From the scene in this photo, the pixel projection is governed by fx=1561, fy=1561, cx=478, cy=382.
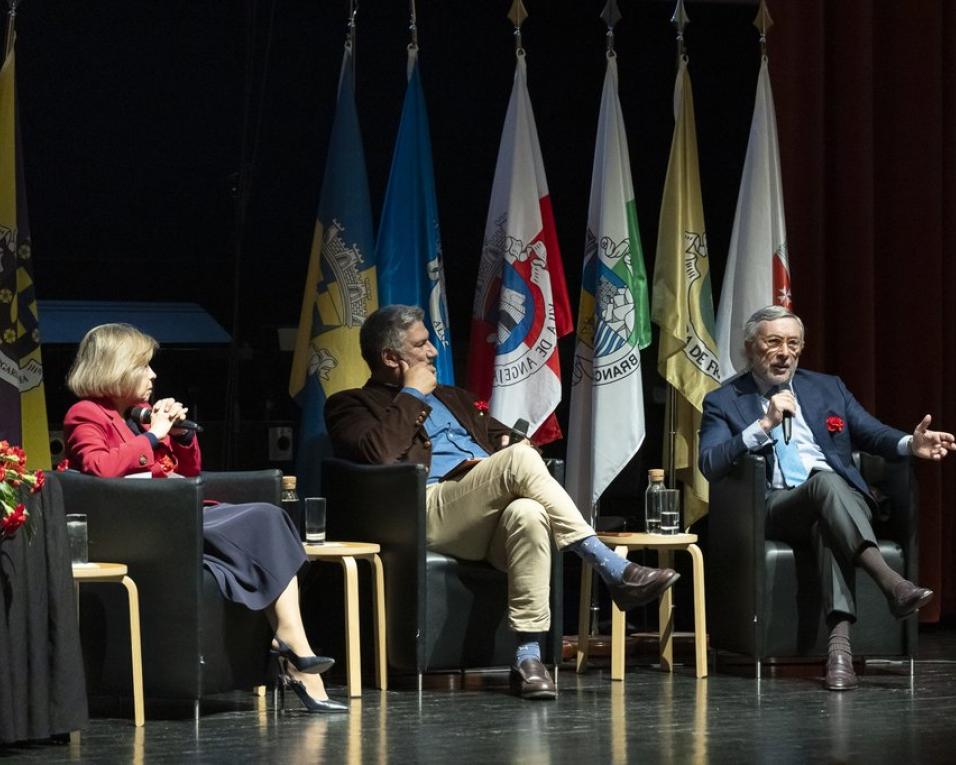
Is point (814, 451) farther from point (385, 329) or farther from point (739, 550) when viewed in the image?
point (385, 329)

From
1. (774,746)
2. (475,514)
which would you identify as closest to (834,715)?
(774,746)

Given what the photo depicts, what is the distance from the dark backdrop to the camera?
5492 millimetres

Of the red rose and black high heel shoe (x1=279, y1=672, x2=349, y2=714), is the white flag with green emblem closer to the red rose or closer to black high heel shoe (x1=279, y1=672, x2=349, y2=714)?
black high heel shoe (x1=279, y1=672, x2=349, y2=714)

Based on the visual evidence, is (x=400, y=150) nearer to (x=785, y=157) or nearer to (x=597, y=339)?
(x=597, y=339)

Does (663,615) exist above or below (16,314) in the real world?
below

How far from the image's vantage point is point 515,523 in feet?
14.2

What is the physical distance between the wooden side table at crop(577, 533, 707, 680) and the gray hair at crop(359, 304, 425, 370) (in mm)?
872

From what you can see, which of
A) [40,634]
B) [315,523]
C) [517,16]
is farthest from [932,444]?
[40,634]

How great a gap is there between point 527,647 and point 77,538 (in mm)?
1285

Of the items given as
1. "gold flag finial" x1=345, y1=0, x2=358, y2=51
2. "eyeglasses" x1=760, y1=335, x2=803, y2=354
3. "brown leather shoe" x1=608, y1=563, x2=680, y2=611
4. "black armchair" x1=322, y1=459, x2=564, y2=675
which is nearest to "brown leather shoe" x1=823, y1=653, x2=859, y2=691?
"brown leather shoe" x1=608, y1=563, x2=680, y2=611

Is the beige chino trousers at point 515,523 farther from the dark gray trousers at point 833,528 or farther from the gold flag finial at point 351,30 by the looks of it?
the gold flag finial at point 351,30

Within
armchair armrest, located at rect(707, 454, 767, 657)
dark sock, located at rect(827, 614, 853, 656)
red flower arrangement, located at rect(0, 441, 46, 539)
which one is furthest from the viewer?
armchair armrest, located at rect(707, 454, 767, 657)

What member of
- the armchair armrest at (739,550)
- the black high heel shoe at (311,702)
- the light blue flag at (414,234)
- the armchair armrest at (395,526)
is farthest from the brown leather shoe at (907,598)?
the light blue flag at (414,234)

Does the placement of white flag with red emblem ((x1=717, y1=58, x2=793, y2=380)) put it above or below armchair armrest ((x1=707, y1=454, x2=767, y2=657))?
above
